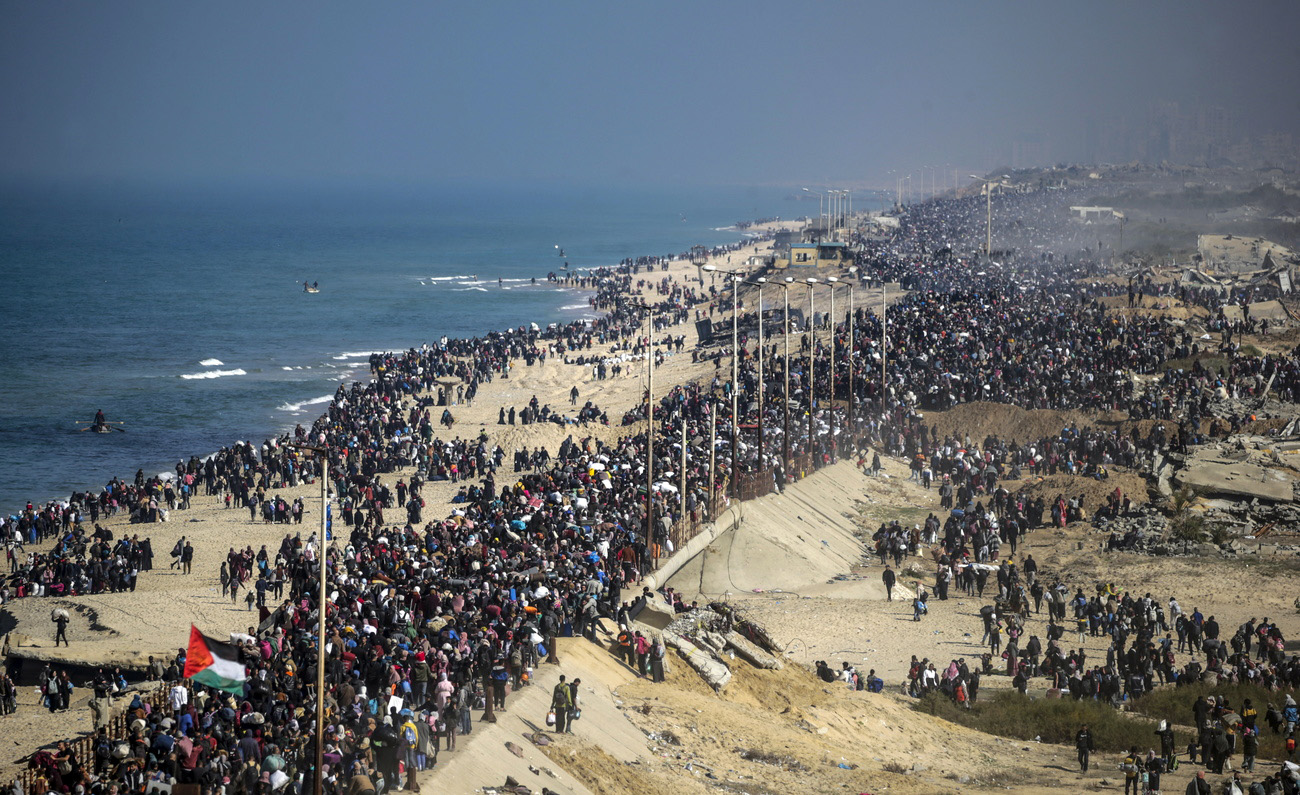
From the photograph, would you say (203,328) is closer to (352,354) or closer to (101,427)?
(352,354)

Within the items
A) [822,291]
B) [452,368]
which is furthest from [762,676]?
[822,291]

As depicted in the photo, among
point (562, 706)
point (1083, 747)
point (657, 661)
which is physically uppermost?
point (562, 706)

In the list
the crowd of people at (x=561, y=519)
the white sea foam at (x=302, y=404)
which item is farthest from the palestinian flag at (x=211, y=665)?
the white sea foam at (x=302, y=404)

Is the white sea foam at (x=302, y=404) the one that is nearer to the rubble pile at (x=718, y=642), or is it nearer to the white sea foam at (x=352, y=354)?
the white sea foam at (x=352, y=354)

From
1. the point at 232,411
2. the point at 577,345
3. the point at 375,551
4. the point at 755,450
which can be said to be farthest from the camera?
the point at 577,345

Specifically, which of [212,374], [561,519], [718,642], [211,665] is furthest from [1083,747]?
[212,374]

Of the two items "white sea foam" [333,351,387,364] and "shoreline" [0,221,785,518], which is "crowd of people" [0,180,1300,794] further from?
A: "white sea foam" [333,351,387,364]

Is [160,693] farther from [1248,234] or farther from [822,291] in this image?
[1248,234]
